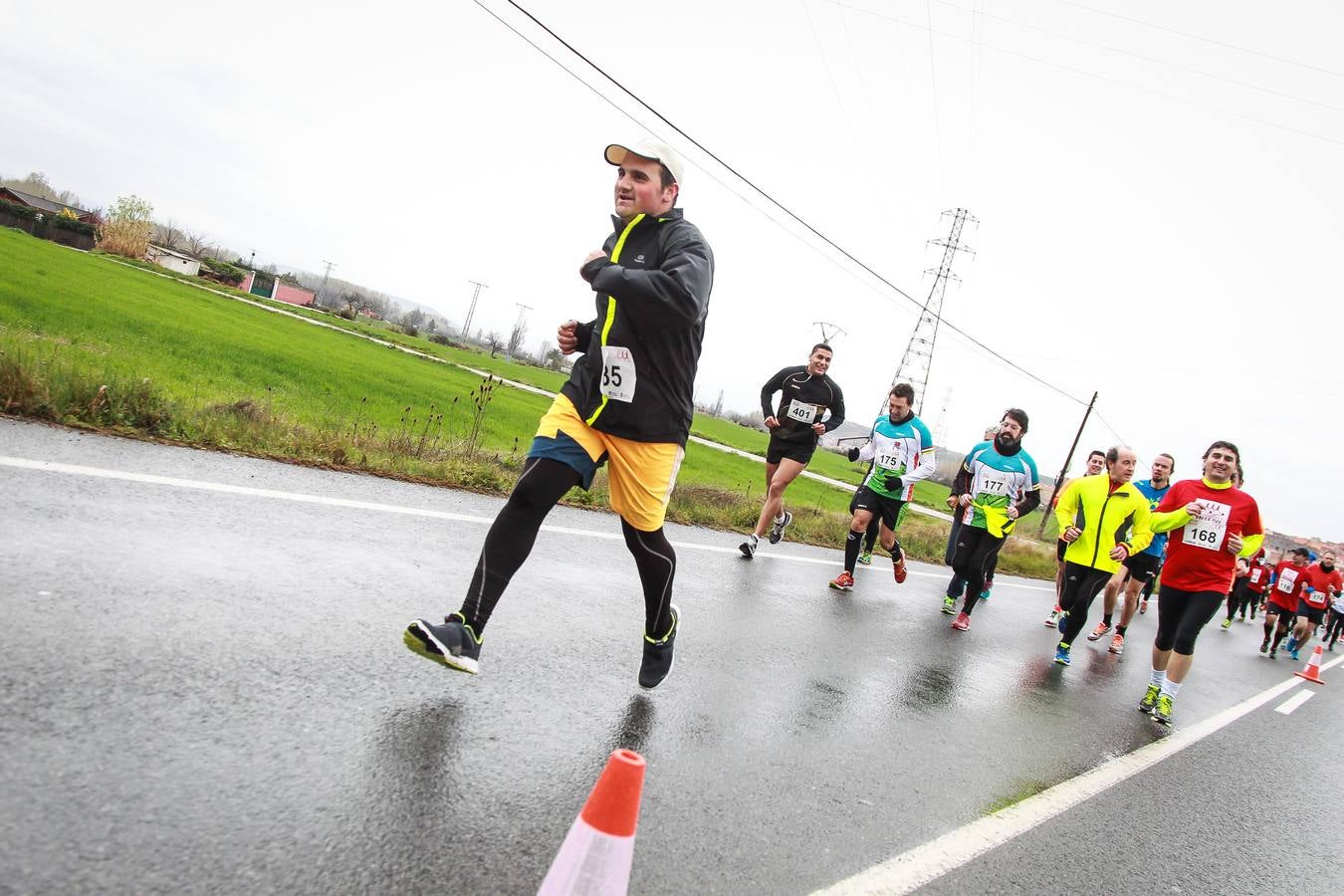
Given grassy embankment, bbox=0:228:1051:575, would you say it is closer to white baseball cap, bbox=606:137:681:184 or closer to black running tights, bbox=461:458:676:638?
black running tights, bbox=461:458:676:638

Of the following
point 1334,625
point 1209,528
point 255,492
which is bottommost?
point 255,492

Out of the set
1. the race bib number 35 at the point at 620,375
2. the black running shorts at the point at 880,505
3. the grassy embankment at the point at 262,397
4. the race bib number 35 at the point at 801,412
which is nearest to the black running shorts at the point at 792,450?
the race bib number 35 at the point at 801,412

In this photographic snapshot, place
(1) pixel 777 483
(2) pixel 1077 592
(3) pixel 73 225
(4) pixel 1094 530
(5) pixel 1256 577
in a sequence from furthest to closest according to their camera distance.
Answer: (3) pixel 73 225 → (5) pixel 1256 577 → (1) pixel 777 483 → (4) pixel 1094 530 → (2) pixel 1077 592

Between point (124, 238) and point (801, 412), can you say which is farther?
point (124, 238)

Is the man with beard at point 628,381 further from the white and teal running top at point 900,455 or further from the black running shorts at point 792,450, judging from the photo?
the white and teal running top at point 900,455

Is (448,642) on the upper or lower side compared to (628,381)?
lower

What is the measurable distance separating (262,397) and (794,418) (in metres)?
8.32

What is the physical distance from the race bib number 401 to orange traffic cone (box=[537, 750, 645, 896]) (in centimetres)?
613

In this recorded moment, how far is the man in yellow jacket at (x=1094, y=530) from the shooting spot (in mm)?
7902

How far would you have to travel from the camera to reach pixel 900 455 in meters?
9.12

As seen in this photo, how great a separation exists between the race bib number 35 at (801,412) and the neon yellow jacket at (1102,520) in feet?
8.86

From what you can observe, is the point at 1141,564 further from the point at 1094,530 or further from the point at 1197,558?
the point at 1197,558

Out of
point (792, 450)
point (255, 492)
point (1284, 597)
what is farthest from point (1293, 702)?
point (255, 492)

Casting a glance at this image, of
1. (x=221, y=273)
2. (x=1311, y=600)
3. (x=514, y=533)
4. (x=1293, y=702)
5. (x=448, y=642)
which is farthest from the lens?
(x=221, y=273)
